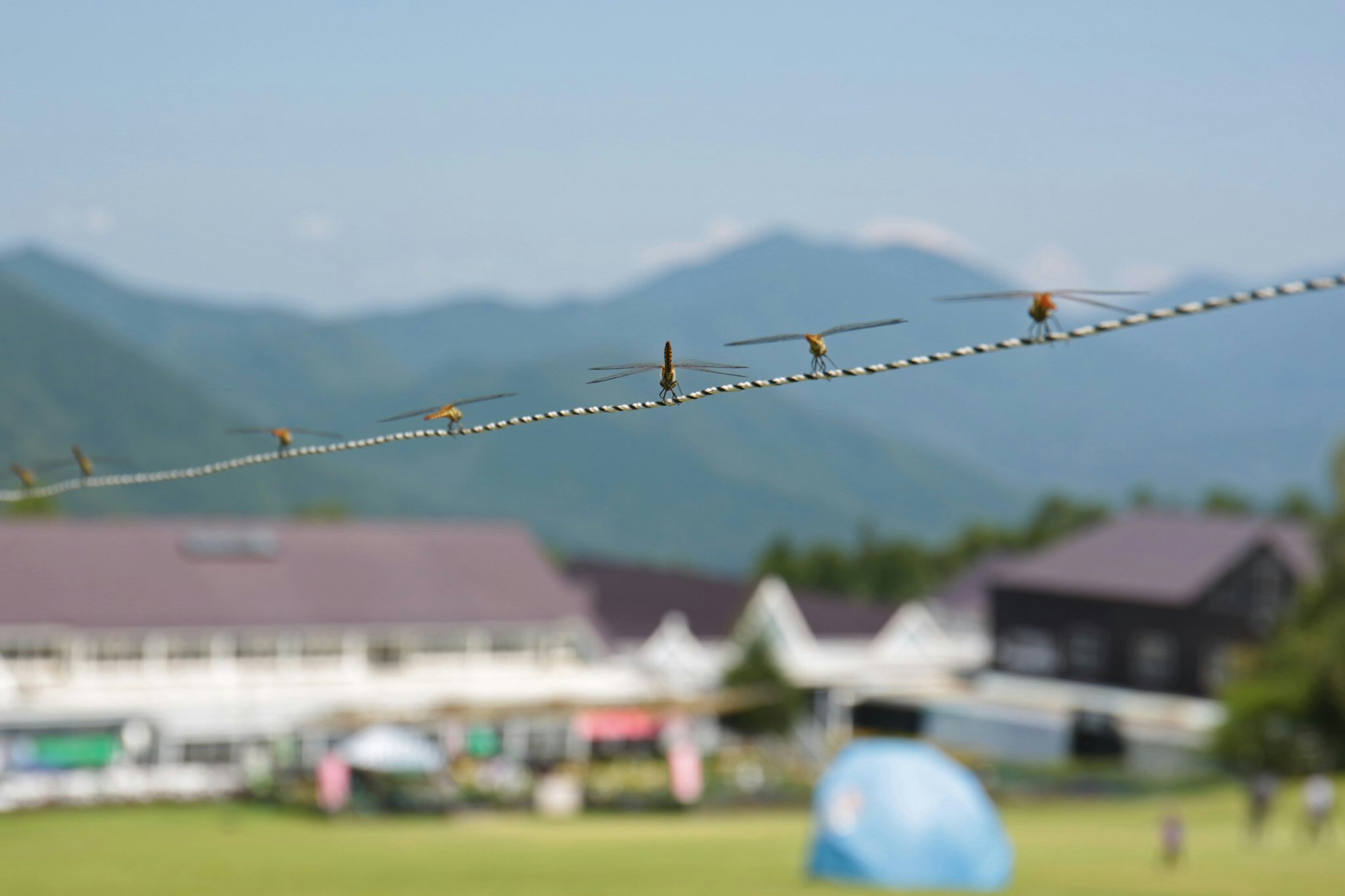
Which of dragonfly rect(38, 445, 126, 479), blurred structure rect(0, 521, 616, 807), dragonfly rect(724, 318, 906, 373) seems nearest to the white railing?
blurred structure rect(0, 521, 616, 807)

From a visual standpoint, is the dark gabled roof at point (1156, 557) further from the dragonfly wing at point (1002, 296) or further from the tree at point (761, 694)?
the dragonfly wing at point (1002, 296)

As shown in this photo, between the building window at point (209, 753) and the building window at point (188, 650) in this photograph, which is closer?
the building window at point (209, 753)

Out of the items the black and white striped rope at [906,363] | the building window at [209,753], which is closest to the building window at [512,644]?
the building window at [209,753]

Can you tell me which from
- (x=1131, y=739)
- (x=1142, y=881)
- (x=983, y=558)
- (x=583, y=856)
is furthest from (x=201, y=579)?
(x=983, y=558)

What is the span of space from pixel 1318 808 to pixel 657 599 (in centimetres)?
5026

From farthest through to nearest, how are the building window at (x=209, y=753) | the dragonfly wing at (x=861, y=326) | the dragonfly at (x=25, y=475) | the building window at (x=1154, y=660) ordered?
the building window at (x=1154, y=660), the building window at (x=209, y=753), the dragonfly at (x=25, y=475), the dragonfly wing at (x=861, y=326)

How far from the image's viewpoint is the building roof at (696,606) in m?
80.2

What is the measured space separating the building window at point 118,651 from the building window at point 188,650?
887 millimetres

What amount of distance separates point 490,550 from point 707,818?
78.3 ft

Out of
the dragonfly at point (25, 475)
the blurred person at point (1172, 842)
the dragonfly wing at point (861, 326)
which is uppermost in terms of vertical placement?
the dragonfly at point (25, 475)

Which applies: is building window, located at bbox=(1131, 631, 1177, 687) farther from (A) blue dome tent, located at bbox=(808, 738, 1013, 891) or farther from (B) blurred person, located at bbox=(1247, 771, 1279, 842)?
(A) blue dome tent, located at bbox=(808, 738, 1013, 891)

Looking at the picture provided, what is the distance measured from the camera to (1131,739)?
70375 mm

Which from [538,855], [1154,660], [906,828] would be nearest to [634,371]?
[906,828]

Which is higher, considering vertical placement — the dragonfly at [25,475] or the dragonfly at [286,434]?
the dragonfly at [25,475]
